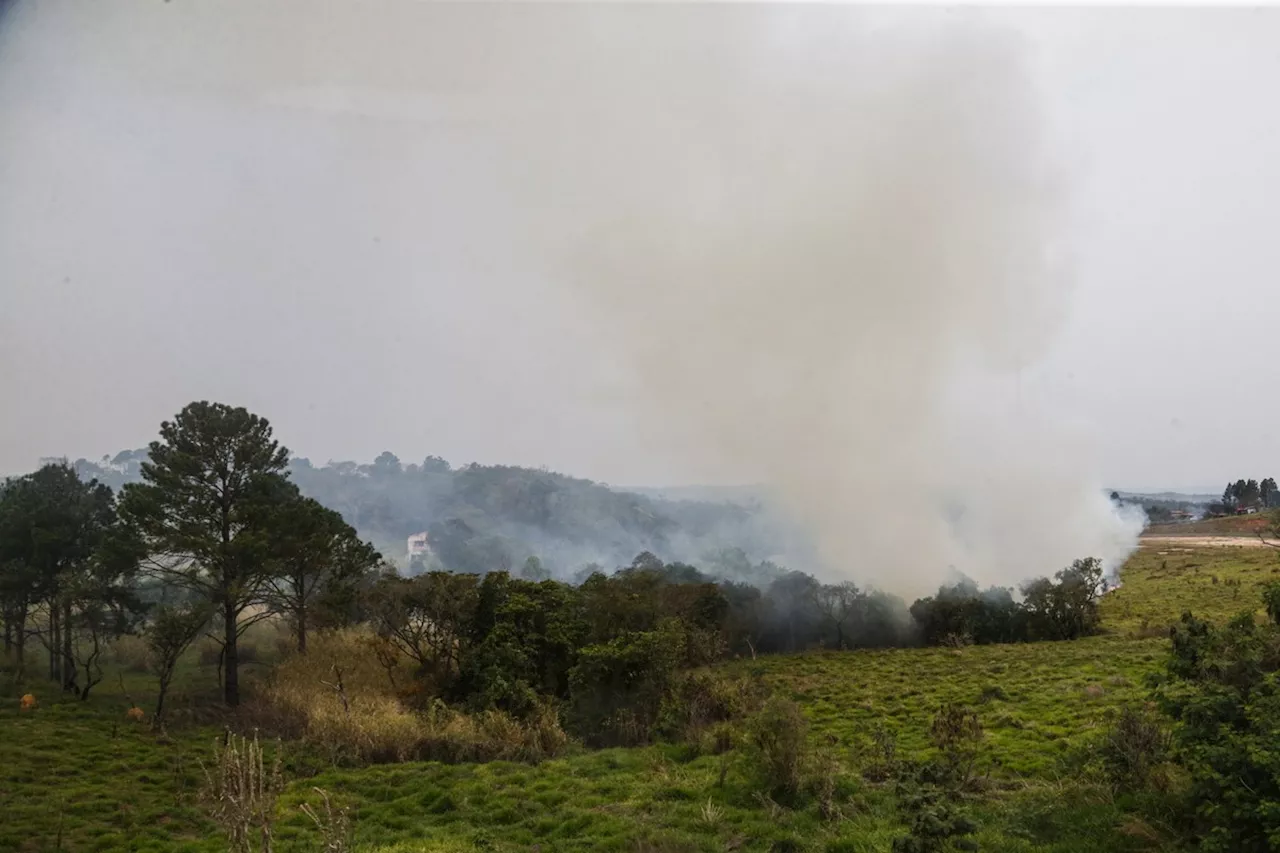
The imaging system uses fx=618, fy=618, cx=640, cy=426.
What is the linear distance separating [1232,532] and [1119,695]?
4407 cm

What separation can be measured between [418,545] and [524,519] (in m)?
10.8

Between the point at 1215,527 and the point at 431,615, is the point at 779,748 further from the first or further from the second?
the point at 1215,527

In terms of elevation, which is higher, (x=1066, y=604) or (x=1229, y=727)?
(x=1229, y=727)

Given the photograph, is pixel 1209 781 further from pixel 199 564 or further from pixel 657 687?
pixel 199 564

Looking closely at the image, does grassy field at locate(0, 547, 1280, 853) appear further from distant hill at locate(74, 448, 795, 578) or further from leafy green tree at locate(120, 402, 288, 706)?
distant hill at locate(74, 448, 795, 578)

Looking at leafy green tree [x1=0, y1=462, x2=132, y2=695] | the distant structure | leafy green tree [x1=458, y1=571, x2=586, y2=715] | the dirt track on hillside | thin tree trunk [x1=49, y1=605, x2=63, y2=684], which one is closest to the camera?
leafy green tree [x1=458, y1=571, x2=586, y2=715]

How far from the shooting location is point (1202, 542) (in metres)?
38.1

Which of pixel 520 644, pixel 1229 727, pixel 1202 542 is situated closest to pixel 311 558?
pixel 520 644

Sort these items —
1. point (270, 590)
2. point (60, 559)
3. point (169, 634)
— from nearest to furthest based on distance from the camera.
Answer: point (169, 634)
point (270, 590)
point (60, 559)

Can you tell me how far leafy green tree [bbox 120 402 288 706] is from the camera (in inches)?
580

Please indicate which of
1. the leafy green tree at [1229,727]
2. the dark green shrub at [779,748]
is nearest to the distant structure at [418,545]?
the dark green shrub at [779,748]

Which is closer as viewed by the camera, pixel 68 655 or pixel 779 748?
pixel 779 748

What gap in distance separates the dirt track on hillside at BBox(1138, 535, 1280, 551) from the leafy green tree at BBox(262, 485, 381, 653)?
4137 cm

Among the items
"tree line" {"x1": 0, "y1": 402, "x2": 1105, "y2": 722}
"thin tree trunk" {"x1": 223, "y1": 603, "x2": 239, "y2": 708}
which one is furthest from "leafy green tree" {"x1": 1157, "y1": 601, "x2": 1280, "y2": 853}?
"thin tree trunk" {"x1": 223, "y1": 603, "x2": 239, "y2": 708}
